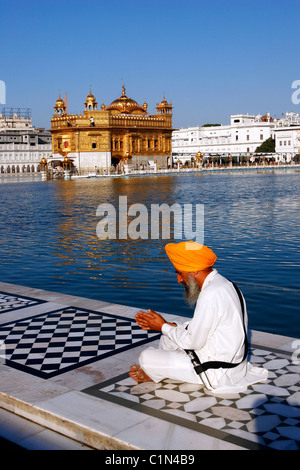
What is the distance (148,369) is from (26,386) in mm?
888

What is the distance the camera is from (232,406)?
3.65m

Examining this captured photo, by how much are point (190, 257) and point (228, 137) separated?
10615 cm

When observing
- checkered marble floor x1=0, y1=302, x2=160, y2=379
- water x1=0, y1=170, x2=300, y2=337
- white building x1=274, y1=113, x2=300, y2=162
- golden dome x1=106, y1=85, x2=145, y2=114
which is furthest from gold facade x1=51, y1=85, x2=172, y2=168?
checkered marble floor x1=0, y1=302, x2=160, y2=379

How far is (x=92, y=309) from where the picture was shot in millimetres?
6203

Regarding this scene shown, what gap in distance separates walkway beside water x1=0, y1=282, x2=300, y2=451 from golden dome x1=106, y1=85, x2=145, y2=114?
70.5 meters

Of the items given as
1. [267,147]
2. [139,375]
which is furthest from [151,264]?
[267,147]

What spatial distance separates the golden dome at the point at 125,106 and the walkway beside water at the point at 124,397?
70.5 metres

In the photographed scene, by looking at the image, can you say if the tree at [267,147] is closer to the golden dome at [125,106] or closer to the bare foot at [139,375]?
the golden dome at [125,106]

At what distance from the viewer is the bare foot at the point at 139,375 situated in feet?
13.3

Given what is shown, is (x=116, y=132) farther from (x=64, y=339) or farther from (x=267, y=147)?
(x=64, y=339)

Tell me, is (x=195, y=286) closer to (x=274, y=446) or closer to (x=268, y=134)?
(x=274, y=446)

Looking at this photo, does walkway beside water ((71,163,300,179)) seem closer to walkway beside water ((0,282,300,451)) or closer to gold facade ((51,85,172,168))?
gold facade ((51,85,172,168))

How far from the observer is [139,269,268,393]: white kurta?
11.9 ft
